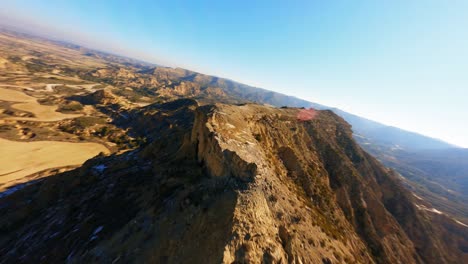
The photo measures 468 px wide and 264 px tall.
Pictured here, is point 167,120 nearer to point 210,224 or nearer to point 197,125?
point 197,125

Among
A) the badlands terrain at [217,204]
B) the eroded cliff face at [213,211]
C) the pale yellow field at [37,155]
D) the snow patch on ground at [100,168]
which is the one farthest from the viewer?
the pale yellow field at [37,155]

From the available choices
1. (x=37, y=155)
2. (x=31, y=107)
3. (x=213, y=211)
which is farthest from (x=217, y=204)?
(x=31, y=107)

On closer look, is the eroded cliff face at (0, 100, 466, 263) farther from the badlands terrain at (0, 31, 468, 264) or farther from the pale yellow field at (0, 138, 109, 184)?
the pale yellow field at (0, 138, 109, 184)

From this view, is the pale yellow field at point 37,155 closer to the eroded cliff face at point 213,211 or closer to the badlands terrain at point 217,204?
the badlands terrain at point 217,204

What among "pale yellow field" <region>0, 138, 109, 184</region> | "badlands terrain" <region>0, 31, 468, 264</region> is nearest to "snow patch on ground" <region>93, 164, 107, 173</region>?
"badlands terrain" <region>0, 31, 468, 264</region>

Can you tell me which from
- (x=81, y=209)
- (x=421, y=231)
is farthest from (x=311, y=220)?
(x=421, y=231)

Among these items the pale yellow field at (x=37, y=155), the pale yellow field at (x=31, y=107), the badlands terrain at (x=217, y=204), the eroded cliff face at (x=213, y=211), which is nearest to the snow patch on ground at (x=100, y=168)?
the badlands terrain at (x=217, y=204)
